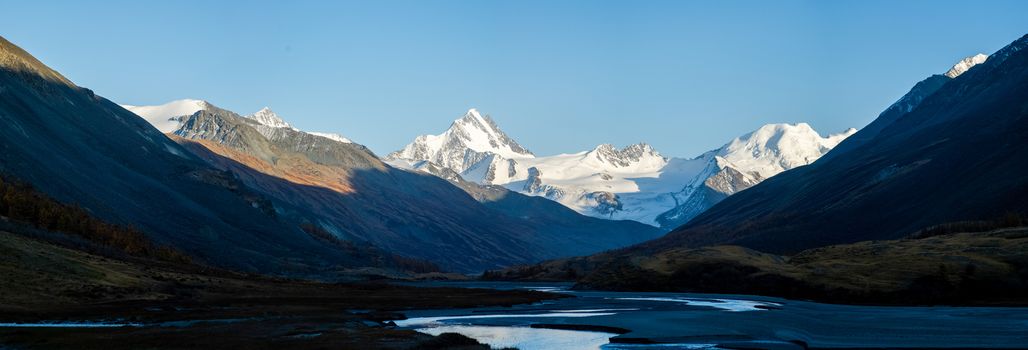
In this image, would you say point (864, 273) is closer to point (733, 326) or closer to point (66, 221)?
point (733, 326)

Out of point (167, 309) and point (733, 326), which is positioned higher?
point (167, 309)

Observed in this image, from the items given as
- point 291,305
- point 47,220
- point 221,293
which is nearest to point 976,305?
point 291,305

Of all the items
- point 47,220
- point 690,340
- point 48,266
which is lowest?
point 690,340

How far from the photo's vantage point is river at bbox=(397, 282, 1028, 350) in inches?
2522

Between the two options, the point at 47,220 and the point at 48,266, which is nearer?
the point at 48,266

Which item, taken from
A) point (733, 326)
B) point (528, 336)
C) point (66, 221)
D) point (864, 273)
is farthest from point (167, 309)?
point (864, 273)

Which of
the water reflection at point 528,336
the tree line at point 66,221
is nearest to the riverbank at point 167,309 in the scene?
the water reflection at point 528,336

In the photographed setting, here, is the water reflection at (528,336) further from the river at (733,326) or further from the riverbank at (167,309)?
the riverbank at (167,309)

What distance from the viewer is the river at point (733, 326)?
210 ft

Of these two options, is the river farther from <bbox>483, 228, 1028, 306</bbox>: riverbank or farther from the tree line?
the tree line

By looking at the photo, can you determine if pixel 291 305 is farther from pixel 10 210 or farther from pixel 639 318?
pixel 10 210

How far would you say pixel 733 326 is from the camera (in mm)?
77125

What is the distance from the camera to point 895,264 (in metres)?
122

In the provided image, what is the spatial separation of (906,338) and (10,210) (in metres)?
126
